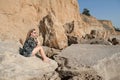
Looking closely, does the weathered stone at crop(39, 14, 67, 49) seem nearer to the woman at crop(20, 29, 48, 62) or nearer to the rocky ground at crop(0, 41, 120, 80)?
the rocky ground at crop(0, 41, 120, 80)

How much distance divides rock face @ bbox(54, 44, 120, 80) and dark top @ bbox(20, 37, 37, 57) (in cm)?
84

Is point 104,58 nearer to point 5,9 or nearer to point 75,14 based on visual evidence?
point 5,9

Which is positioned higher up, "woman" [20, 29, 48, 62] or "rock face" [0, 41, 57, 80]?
"woman" [20, 29, 48, 62]

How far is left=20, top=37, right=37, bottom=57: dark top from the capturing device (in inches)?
281

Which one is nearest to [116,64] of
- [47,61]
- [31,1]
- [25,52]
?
[47,61]

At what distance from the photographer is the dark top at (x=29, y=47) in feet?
23.4

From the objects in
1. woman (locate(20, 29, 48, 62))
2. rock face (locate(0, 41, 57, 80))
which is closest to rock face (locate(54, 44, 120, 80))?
rock face (locate(0, 41, 57, 80))

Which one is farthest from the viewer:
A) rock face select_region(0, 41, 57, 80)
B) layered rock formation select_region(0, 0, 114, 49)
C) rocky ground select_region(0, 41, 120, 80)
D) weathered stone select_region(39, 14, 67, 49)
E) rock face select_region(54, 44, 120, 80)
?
weathered stone select_region(39, 14, 67, 49)

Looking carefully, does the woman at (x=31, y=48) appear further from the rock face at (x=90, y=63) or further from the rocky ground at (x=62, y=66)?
the rock face at (x=90, y=63)

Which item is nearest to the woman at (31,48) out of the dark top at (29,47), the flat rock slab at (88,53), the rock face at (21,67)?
the dark top at (29,47)

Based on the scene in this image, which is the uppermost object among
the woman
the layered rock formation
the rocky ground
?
the layered rock formation

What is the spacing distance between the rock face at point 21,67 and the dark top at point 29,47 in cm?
16

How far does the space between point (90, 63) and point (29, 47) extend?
1598 mm

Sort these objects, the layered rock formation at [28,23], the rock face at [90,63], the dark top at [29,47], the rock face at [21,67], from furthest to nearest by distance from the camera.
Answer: the layered rock formation at [28,23] → the dark top at [29,47] → the rock face at [90,63] → the rock face at [21,67]
